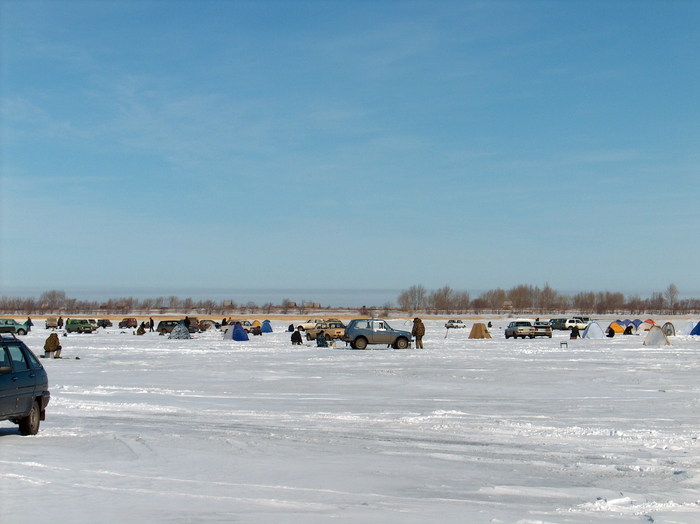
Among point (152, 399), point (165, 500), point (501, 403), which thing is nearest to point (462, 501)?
point (165, 500)

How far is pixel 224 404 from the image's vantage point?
55.4 feet

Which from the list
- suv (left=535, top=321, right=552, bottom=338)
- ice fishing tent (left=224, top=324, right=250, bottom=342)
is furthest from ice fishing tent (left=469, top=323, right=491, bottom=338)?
ice fishing tent (left=224, top=324, right=250, bottom=342)

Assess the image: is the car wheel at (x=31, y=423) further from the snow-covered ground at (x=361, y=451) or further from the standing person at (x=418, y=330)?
the standing person at (x=418, y=330)

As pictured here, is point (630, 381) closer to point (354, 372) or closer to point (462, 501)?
point (354, 372)

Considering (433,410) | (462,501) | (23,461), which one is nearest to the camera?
(462,501)

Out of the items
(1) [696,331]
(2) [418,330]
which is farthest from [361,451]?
(1) [696,331]

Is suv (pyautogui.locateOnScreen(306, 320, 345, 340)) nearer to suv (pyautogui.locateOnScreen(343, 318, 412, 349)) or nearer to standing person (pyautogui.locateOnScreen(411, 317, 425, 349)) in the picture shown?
suv (pyautogui.locateOnScreen(343, 318, 412, 349))

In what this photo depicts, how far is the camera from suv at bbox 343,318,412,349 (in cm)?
3831

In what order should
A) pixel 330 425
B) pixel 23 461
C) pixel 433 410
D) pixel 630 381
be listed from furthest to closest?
pixel 630 381
pixel 433 410
pixel 330 425
pixel 23 461

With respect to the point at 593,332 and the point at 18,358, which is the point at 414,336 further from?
the point at 18,358

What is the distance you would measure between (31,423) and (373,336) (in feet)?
87.7

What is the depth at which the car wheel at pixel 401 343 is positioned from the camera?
1512 inches

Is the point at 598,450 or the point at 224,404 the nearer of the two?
the point at 598,450

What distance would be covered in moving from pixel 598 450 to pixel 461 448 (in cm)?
193
